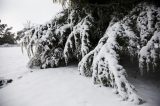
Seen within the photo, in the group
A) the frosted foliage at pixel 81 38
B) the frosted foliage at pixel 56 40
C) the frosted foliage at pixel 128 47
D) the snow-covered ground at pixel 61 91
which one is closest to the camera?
the frosted foliage at pixel 128 47

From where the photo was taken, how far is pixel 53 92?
3.54 m

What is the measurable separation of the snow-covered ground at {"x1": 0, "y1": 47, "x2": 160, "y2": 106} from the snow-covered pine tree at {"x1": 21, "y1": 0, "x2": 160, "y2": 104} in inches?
6.3

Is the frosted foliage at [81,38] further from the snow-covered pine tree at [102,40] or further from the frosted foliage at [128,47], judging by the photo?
the frosted foliage at [128,47]

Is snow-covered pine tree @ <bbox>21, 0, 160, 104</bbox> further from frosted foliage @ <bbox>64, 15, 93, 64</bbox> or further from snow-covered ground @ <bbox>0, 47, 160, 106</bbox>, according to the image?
snow-covered ground @ <bbox>0, 47, 160, 106</bbox>

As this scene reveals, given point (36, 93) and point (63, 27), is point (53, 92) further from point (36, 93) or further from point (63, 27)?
point (63, 27)

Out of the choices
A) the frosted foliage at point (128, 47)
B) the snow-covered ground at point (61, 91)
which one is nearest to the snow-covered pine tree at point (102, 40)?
the frosted foliage at point (128, 47)

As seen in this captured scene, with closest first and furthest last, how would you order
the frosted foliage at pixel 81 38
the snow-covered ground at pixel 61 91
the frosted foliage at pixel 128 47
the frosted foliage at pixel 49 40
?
the frosted foliage at pixel 128 47 → the snow-covered ground at pixel 61 91 → the frosted foliage at pixel 81 38 → the frosted foliage at pixel 49 40

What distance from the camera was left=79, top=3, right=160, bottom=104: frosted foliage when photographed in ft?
9.63

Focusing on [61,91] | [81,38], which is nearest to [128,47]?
[81,38]

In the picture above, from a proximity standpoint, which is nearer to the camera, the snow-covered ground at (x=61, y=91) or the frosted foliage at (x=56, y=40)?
the snow-covered ground at (x=61, y=91)

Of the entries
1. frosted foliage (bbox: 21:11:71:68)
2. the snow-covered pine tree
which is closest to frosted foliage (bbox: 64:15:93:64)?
the snow-covered pine tree

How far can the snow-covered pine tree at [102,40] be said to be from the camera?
2992mm

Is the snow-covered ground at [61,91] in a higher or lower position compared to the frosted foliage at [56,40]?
lower

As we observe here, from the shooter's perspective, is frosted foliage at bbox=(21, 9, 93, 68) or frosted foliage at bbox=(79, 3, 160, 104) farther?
frosted foliage at bbox=(21, 9, 93, 68)
